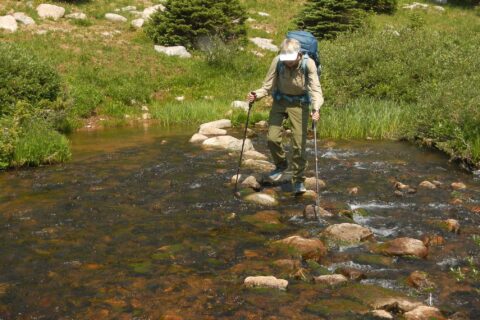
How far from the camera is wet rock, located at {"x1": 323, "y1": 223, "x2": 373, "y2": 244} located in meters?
8.05

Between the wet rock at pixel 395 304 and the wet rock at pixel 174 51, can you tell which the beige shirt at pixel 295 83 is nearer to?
the wet rock at pixel 395 304

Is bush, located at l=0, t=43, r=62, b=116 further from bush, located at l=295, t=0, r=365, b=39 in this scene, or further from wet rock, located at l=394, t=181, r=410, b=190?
bush, located at l=295, t=0, r=365, b=39

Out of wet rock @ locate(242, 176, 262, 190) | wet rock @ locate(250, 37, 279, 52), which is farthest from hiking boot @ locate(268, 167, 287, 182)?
wet rock @ locate(250, 37, 279, 52)

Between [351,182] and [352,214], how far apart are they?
95.4 inches

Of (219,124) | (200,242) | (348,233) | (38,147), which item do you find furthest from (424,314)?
(219,124)

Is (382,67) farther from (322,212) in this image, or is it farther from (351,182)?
(322,212)

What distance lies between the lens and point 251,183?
11164 mm

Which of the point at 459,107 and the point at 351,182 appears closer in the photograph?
Answer: the point at 351,182

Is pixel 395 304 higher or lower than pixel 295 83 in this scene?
lower

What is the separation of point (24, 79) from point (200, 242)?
12873 mm

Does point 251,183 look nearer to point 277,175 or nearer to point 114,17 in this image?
point 277,175

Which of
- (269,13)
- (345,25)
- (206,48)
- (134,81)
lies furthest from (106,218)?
(269,13)

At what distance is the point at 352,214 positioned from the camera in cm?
945

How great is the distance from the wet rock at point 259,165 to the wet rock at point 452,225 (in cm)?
509
